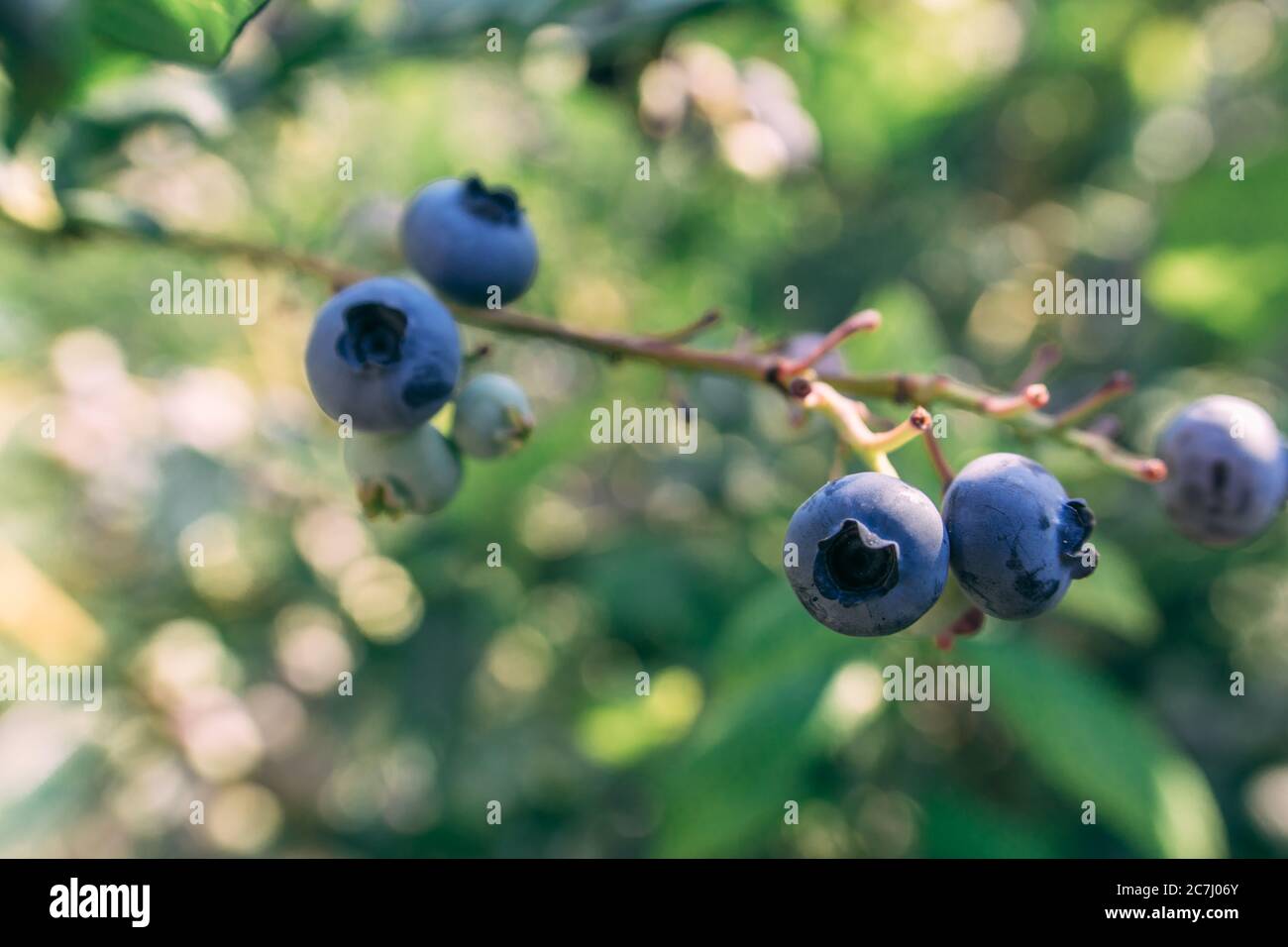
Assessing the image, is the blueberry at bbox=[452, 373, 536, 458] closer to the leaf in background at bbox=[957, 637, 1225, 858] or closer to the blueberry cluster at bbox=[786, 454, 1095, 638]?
the blueberry cluster at bbox=[786, 454, 1095, 638]

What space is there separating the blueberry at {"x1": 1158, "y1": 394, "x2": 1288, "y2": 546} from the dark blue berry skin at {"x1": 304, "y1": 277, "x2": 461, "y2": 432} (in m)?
0.76

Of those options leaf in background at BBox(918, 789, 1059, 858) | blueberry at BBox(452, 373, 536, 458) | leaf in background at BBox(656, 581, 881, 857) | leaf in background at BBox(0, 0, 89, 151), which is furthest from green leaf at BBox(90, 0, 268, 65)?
leaf in background at BBox(918, 789, 1059, 858)

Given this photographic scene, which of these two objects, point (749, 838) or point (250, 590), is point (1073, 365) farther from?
point (250, 590)

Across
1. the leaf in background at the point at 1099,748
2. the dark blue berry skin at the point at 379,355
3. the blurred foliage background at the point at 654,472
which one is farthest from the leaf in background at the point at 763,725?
the dark blue berry skin at the point at 379,355

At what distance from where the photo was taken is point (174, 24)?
76 cm

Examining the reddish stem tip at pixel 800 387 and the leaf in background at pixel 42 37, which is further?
the reddish stem tip at pixel 800 387

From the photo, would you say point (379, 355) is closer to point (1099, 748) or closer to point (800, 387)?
point (800, 387)

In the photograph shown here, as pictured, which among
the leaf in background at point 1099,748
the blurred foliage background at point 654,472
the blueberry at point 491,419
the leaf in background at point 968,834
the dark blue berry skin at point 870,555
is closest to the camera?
the dark blue berry skin at point 870,555

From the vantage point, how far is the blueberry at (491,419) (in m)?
0.92

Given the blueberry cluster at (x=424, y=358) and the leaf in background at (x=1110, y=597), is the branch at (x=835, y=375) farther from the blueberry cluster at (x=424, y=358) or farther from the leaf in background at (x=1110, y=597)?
the leaf in background at (x=1110, y=597)

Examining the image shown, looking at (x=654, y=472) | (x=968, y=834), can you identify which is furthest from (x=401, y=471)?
(x=654, y=472)

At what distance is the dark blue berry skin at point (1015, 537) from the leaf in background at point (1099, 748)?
0.70m

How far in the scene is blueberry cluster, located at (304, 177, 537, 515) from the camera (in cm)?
82

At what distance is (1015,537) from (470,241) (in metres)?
0.55
